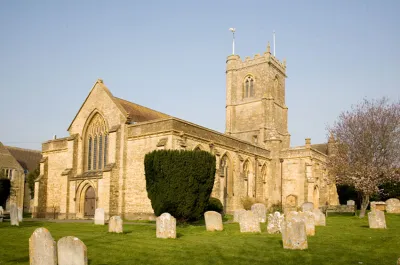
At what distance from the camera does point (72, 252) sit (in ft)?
26.4

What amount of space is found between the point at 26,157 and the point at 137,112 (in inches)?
1409

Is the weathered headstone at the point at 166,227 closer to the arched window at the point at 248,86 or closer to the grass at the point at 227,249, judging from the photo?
the grass at the point at 227,249

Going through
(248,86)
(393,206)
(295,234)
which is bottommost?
(393,206)

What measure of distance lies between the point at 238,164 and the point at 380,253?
2130 cm

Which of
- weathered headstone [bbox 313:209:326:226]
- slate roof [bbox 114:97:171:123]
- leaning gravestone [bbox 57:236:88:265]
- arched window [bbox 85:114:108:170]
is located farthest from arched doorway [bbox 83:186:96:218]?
leaning gravestone [bbox 57:236:88:265]

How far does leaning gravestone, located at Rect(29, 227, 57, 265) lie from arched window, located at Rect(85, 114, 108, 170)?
68.6 ft

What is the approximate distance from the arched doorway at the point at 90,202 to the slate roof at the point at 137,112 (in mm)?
6084

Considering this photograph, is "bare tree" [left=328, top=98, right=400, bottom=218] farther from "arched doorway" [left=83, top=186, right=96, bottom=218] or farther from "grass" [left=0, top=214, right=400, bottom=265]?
"arched doorway" [left=83, top=186, right=96, bottom=218]

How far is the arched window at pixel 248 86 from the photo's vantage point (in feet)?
150

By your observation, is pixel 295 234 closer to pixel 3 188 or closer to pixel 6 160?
pixel 3 188

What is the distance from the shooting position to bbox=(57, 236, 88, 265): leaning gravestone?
798cm

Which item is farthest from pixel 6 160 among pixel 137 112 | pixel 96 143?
pixel 137 112

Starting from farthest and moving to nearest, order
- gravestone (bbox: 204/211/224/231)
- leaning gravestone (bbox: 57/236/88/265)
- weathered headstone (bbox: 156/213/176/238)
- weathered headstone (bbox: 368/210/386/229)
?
weathered headstone (bbox: 368/210/386/229), gravestone (bbox: 204/211/224/231), weathered headstone (bbox: 156/213/176/238), leaning gravestone (bbox: 57/236/88/265)

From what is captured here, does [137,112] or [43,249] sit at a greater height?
[137,112]
